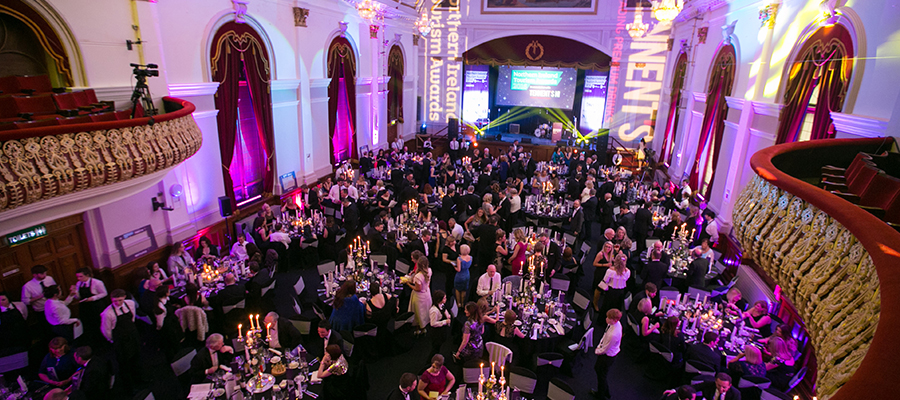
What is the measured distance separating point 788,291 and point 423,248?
6083mm

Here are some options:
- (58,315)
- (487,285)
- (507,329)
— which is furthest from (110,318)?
(507,329)

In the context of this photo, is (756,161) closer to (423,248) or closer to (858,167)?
(858,167)

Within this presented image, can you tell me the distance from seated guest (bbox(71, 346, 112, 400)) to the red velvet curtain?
1441cm

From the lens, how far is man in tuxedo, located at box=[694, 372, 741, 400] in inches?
182

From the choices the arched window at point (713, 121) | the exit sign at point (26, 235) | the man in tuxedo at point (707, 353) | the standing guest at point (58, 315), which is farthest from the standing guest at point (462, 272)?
the arched window at point (713, 121)

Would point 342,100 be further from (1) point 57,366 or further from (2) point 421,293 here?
(1) point 57,366

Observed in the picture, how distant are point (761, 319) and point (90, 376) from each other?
8.67m

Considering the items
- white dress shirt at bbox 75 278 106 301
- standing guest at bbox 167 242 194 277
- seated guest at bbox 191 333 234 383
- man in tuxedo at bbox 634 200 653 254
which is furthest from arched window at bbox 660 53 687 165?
white dress shirt at bbox 75 278 106 301

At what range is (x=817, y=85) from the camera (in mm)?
7148

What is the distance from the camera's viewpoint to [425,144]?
61.5ft

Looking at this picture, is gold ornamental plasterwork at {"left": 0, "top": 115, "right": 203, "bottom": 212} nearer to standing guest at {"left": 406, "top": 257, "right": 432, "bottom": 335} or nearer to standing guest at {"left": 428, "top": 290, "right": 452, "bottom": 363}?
standing guest at {"left": 406, "top": 257, "right": 432, "bottom": 335}

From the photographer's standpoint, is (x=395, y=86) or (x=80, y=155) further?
(x=395, y=86)

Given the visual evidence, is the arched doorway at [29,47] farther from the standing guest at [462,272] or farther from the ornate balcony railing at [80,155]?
the standing guest at [462,272]

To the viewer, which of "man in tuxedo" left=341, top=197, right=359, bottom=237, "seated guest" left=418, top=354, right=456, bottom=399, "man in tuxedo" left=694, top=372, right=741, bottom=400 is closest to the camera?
"man in tuxedo" left=694, top=372, right=741, bottom=400
